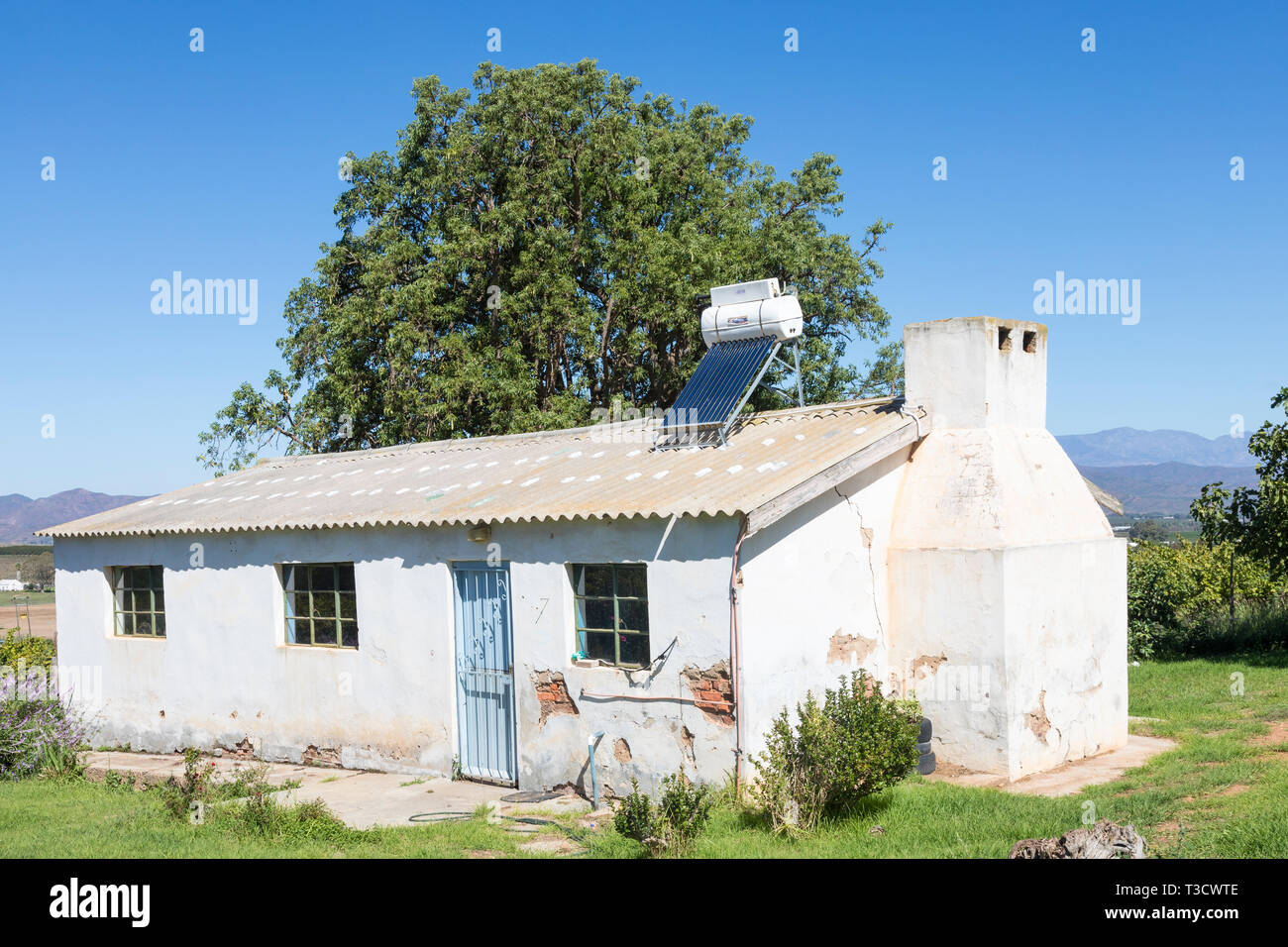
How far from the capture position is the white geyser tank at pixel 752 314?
12273mm

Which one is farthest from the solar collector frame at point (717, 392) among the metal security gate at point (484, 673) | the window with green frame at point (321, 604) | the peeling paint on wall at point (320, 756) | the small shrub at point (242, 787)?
the small shrub at point (242, 787)

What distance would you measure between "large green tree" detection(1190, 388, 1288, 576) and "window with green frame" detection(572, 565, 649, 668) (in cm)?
1137

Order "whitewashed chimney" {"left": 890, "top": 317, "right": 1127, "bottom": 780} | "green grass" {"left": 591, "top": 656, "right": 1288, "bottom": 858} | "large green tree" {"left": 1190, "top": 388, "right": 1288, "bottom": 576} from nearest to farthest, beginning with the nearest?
"green grass" {"left": 591, "top": 656, "right": 1288, "bottom": 858} → "whitewashed chimney" {"left": 890, "top": 317, "right": 1127, "bottom": 780} → "large green tree" {"left": 1190, "top": 388, "right": 1288, "bottom": 576}

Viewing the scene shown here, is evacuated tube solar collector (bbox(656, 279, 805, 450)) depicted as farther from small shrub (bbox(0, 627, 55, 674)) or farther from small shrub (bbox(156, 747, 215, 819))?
small shrub (bbox(0, 627, 55, 674))

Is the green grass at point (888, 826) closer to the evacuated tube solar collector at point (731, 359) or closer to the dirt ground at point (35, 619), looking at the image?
the evacuated tube solar collector at point (731, 359)

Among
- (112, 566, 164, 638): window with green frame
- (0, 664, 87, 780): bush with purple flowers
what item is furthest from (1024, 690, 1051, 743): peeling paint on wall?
(112, 566, 164, 638): window with green frame

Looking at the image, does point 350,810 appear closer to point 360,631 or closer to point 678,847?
point 360,631

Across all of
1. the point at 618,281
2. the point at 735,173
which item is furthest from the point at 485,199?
the point at 735,173

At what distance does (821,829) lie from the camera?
26.5 ft

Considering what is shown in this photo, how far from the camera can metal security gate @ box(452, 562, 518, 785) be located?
35.8 feet

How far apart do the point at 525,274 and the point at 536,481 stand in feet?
36.9

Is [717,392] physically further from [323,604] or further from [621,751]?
[323,604]
